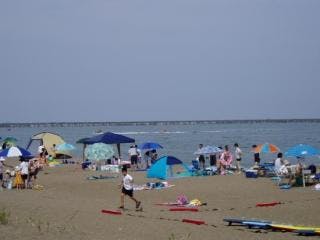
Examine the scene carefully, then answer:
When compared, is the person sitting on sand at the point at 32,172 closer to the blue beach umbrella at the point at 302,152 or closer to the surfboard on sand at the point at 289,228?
the blue beach umbrella at the point at 302,152

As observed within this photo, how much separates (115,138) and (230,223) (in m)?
16.5

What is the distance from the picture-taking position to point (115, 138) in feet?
92.9

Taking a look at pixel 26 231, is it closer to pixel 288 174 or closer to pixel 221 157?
pixel 288 174

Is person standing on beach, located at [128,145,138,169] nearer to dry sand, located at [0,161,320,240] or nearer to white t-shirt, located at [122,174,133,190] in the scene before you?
dry sand, located at [0,161,320,240]

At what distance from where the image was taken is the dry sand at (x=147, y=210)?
36.7 ft

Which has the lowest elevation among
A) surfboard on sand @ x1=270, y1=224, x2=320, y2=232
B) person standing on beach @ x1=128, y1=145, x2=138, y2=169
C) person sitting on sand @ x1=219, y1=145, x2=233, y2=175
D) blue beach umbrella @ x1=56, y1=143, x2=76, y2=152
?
surfboard on sand @ x1=270, y1=224, x2=320, y2=232

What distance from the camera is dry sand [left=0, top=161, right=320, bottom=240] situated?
1118cm

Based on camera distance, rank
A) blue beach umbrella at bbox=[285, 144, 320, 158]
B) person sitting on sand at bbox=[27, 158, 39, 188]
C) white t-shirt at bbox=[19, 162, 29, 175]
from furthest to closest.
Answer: person sitting on sand at bbox=[27, 158, 39, 188] → white t-shirt at bbox=[19, 162, 29, 175] → blue beach umbrella at bbox=[285, 144, 320, 158]


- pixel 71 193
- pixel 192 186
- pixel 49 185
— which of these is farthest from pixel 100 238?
pixel 49 185

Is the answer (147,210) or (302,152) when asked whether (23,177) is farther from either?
(302,152)

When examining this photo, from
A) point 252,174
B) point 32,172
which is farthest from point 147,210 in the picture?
point 252,174

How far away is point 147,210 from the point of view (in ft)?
49.1

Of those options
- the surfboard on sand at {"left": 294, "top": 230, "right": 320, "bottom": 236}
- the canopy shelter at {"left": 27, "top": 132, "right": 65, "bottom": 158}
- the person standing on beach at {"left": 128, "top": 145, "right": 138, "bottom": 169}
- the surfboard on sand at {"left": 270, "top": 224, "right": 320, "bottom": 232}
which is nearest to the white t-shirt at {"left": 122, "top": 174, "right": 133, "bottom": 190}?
the surfboard on sand at {"left": 270, "top": 224, "right": 320, "bottom": 232}

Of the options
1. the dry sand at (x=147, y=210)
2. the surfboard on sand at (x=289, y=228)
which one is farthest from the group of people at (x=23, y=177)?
the surfboard on sand at (x=289, y=228)
